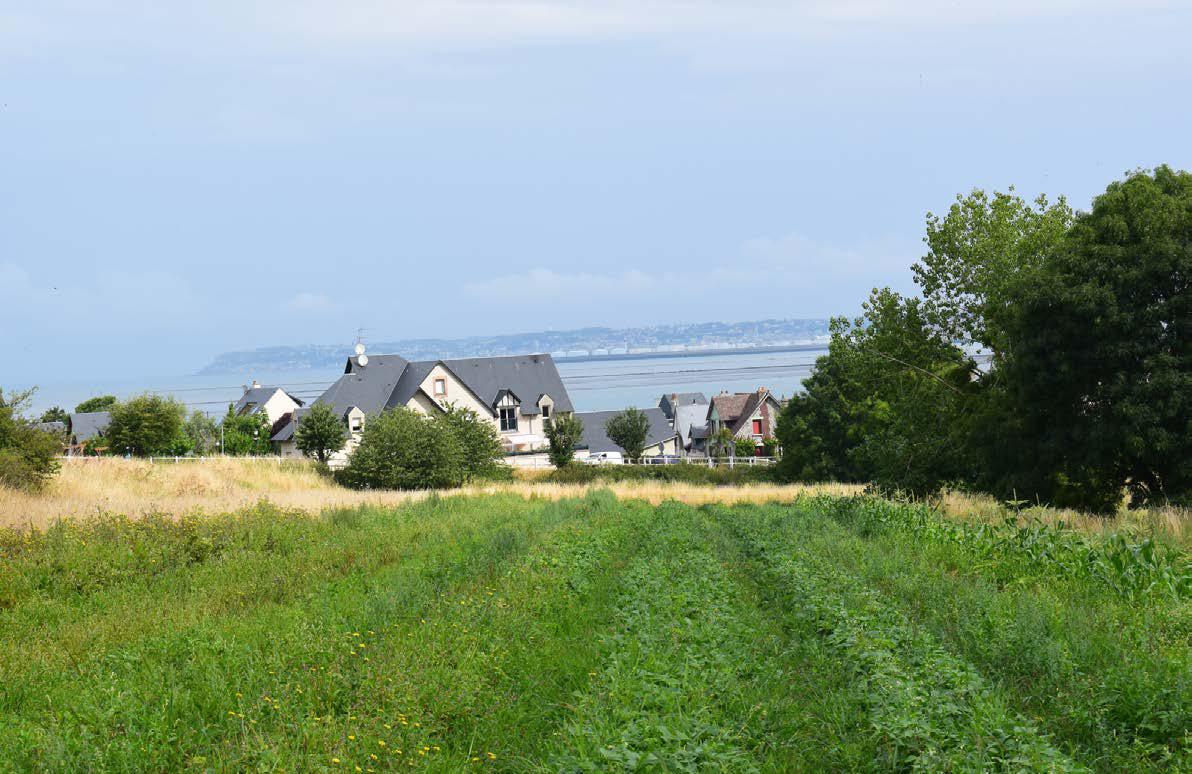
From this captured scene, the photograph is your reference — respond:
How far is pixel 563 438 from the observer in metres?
81.2

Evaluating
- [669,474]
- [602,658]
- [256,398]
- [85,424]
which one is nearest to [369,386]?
[669,474]

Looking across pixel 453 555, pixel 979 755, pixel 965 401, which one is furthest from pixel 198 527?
pixel 965 401

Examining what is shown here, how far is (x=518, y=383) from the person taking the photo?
3511 inches

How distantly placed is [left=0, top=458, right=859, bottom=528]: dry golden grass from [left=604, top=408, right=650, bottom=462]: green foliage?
53.2m

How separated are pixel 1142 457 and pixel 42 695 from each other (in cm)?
2935

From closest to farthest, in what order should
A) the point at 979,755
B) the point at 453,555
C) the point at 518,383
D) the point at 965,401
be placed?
the point at 979,755 → the point at 453,555 → the point at 965,401 → the point at 518,383

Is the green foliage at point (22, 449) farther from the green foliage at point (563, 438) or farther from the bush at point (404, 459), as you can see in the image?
the green foliage at point (563, 438)

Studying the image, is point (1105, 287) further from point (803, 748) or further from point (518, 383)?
point (518, 383)

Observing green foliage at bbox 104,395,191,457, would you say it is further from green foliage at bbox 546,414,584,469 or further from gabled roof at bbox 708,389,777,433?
gabled roof at bbox 708,389,777,433

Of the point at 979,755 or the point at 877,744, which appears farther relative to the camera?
the point at 877,744

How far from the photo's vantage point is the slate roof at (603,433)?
115 metres

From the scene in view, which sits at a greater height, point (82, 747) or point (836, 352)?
point (836, 352)

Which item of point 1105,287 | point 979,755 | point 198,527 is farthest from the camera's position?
point 1105,287

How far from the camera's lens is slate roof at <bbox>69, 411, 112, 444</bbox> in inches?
4085
